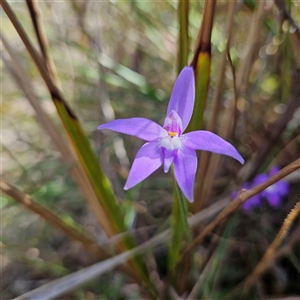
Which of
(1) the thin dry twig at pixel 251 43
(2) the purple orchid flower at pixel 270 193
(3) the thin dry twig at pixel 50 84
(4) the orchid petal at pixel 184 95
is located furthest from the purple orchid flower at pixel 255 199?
(4) the orchid petal at pixel 184 95

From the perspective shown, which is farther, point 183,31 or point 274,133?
point 274,133

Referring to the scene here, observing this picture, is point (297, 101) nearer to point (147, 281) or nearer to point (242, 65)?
point (242, 65)

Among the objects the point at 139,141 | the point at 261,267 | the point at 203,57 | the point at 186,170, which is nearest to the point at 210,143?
the point at 186,170

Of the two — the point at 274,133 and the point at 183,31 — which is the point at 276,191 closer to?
the point at 274,133

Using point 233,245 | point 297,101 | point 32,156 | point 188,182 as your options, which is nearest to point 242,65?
point 297,101

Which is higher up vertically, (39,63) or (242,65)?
(39,63)

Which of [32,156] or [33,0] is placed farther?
[32,156]

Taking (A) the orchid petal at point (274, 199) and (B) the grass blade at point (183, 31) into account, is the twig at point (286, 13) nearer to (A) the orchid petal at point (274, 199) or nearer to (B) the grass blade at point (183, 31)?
(B) the grass blade at point (183, 31)
